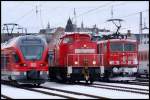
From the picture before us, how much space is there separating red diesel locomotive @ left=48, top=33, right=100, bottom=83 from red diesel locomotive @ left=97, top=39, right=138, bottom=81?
9.02 ft

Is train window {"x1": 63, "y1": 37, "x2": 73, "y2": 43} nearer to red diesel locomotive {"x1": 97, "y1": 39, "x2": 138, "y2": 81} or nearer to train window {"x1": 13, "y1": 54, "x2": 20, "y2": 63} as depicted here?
red diesel locomotive {"x1": 97, "y1": 39, "x2": 138, "y2": 81}

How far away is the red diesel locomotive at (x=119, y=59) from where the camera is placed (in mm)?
33500

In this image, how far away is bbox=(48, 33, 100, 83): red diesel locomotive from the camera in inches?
1184

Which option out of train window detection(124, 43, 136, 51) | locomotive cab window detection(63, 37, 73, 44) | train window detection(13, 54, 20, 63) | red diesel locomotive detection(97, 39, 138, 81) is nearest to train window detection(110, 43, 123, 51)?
red diesel locomotive detection(97, 39, 138, 81)

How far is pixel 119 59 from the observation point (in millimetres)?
34219

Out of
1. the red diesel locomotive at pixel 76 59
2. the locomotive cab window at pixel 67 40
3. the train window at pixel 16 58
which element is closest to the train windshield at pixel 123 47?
the red diesel locomotive at pixel 76 59

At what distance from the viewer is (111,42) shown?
113 feet

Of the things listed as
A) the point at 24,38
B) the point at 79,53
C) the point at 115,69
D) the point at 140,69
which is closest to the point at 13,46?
the point at 24,38

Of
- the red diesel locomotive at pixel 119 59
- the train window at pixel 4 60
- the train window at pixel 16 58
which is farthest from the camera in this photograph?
the red diesel locomotive at pixel 119 59

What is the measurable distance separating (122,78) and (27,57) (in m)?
8.33

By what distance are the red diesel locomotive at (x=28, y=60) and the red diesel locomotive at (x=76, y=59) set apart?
8.51 ft

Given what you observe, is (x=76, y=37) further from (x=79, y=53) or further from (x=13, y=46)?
(x=13, y=46)

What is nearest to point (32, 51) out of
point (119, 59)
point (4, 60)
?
point (4, 60)

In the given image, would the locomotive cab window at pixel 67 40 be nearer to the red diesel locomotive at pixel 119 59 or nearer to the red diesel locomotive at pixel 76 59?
the red diesel locomotive at pixel 76 59
